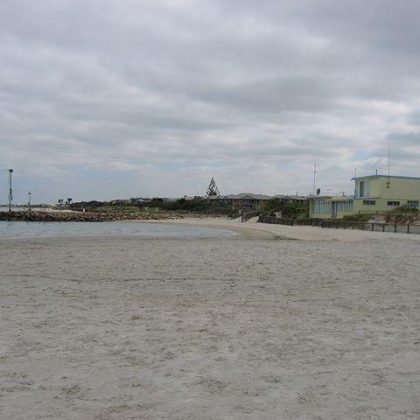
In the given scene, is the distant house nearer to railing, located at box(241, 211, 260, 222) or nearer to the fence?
railing, located at box(241, 211, 260, 222)

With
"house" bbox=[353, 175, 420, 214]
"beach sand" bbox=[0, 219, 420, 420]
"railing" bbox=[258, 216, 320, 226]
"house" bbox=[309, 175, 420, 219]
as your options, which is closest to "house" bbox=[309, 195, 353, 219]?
"house" bbox=[309, 175, 420, 219]

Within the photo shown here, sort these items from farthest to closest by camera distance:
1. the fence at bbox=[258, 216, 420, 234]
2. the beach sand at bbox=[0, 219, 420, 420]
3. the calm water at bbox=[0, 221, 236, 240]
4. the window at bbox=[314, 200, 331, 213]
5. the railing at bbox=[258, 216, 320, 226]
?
the window at bbox=[314, 200, 331, 213], the railing at bbox=[258, 216, 320, 226], the calm water at bbox=[0, 221, 236, 240], the fence at bbox=[258, 216, 420, 234], the beach sand at bbox=[0, 219, 420, 420]

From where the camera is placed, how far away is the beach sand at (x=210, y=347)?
428 cm

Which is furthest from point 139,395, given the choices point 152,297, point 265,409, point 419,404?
point 152,297

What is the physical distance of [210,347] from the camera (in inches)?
237

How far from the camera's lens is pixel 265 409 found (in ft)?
13.7

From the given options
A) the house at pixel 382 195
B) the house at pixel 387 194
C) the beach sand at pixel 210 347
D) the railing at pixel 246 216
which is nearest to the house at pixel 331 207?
the house at pixel 382 195

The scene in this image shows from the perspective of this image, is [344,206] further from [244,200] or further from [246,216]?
[244,200]

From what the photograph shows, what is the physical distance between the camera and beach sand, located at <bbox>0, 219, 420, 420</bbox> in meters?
4.28

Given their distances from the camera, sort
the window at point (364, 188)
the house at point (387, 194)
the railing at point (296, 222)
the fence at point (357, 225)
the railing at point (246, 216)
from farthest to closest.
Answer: the railing at point (246, 216), the window at point (364, 188), the house at point (387, 194), the railing at point (296, 222), the fence at point (357, 225)

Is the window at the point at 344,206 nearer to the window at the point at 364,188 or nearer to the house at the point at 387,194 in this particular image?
the house at the point at 387,194

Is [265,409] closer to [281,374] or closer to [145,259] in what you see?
[281,374]

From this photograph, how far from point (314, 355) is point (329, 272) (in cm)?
758

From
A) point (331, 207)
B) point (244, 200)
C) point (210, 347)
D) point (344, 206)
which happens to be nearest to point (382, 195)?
point (344, 206)
